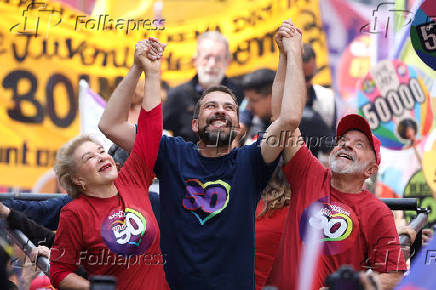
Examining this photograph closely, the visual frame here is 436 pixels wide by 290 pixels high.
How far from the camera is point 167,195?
3346 millimetres

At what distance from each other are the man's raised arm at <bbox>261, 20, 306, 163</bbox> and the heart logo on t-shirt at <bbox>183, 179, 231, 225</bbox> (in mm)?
231

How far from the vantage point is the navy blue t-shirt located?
10.4 feet

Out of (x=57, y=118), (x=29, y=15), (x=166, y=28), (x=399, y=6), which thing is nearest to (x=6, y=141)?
(x=57, y=118)

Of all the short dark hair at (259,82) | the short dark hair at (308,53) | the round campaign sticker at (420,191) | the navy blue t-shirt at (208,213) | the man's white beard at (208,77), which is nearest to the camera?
the navy blue t-shirt at (208,213)

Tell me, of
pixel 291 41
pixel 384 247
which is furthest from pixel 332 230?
pixel 291 41

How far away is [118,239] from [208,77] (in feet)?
8.42

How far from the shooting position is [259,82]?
594cm

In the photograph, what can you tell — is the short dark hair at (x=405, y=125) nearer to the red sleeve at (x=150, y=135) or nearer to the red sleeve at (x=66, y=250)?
the red sleeve at (x=150, y=135)

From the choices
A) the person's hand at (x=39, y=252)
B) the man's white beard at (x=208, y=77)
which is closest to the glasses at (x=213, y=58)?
the man's white beard at (x=208, y=77)

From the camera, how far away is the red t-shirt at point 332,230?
3373 millimetres

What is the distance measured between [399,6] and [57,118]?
2.78 meters

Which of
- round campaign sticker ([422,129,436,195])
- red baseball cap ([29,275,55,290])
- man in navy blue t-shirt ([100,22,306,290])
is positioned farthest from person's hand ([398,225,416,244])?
round campaign sticker ([422,129,436,195])

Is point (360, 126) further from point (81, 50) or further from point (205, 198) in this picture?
point (81, 50)

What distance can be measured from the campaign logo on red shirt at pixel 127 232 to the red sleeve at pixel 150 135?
243mm
